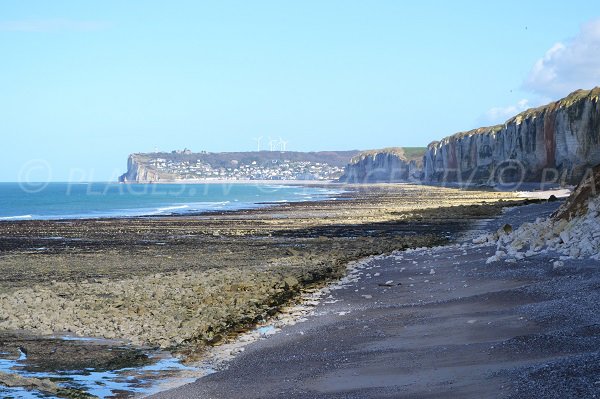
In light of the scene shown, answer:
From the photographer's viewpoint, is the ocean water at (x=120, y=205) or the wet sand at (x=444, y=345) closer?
the wet sand at (x=444, y=345)

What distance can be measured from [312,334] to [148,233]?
3042 cm

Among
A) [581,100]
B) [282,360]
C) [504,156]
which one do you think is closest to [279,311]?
[282,360]

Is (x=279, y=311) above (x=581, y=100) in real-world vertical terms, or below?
below

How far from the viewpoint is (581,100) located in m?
87.4

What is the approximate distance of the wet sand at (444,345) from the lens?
8.70m

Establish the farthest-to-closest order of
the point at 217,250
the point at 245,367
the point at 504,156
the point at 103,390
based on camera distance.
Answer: the point at 504,156
the point at 217,250
the point at 245,367
the point at 103,390

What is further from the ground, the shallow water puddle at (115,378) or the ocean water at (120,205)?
the shallow water puddle at (115,378)

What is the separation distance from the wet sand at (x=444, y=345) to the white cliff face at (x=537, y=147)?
51861 millimetres

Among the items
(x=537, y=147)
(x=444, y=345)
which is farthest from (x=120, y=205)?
(x=444, y=345)

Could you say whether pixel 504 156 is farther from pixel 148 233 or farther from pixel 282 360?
pixel 282 360

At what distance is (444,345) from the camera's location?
1105 cm

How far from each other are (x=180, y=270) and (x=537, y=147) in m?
89.6

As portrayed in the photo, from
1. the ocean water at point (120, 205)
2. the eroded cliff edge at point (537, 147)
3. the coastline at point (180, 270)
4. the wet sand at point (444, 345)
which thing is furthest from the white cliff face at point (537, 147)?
the wet sand at point (444, 345)

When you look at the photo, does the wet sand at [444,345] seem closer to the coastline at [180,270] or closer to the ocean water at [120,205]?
the coastline at [180,270]
